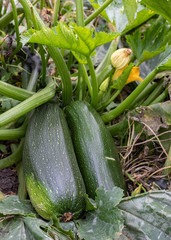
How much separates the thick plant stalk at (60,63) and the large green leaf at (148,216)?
2.07ft

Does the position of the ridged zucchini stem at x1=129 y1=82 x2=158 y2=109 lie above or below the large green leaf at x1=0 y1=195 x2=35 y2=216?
above

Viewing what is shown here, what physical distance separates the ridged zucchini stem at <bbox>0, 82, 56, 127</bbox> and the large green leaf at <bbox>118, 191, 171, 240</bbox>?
0.57m

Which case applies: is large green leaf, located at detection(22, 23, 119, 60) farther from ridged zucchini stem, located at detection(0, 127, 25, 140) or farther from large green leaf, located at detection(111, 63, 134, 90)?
ridged zucchini stem, located at detection(0, 127, 25, 140)

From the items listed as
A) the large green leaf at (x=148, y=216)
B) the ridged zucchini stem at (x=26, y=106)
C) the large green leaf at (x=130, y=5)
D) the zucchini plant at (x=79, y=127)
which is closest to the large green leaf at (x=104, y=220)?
the zucchini plant at (x=79, y=127)

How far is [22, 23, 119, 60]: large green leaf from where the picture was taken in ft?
3.51

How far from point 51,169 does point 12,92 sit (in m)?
0.40

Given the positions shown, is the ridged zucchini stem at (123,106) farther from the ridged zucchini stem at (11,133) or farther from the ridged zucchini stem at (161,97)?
the ridged zucchini stem at (11,133)

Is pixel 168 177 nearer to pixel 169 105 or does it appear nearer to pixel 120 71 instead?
pixel 169 105

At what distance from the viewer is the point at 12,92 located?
1320 millimetres

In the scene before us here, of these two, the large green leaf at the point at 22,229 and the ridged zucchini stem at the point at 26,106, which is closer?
the large green leaf at the point at 22,229

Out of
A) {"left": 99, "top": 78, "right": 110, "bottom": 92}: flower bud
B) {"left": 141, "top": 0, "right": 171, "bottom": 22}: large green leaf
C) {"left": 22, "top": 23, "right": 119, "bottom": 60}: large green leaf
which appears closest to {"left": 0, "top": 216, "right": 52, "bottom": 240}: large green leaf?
{"left": 22, "top": 23, "right": 119, "bottom": 60}: large green leaf

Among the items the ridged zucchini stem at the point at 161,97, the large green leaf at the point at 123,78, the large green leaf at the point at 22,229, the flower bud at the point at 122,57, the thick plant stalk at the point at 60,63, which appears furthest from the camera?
the ridged zucchini stem at the point at 161,97

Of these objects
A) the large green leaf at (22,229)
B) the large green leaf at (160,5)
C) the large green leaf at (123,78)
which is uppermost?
the large green leaf at (160,5)

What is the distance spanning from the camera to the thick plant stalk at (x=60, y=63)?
3.97ft
